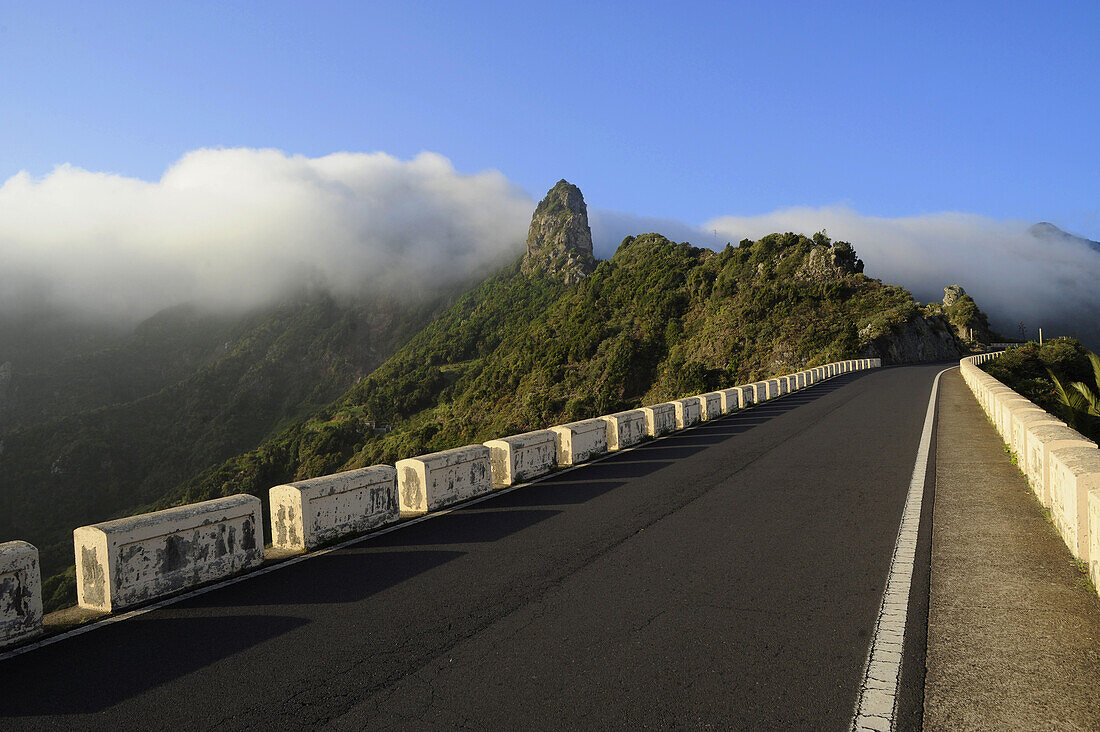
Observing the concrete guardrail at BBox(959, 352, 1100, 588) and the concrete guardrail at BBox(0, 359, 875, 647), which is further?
the concrete guardrail at BBox(959, 352, 1100, 588)

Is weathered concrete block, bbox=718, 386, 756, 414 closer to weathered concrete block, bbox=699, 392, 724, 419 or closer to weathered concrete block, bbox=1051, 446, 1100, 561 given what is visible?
weathered concrete block, bbox=699, 392, 724, 419

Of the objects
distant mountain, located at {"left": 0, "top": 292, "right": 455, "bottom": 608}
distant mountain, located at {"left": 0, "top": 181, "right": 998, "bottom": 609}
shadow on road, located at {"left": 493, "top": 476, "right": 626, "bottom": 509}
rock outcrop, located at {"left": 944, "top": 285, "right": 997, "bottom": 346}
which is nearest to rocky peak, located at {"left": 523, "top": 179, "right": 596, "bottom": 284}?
distant mountain, located at {"left": 0, "top": 181, "right": 998, "bottom": 609}

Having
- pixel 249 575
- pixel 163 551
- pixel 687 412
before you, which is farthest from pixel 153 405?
pixel 163 551

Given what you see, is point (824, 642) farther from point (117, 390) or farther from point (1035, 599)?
point (117, 390)

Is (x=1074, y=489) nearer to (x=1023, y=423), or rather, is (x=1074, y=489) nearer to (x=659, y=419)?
(x=1023, y=423)

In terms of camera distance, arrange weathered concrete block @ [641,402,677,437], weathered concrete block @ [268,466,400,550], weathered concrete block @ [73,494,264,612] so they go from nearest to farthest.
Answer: weathered concrete block @ [73,494,264,612], weathered concrete block @ [268,466,400,550], weathered concrete block @ [641,402,677,437]

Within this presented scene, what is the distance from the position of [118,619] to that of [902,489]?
341 inches

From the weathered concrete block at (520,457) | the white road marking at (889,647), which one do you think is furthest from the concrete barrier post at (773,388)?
the white road marking at (889,647)

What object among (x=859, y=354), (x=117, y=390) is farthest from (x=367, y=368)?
(x=859, y=354)

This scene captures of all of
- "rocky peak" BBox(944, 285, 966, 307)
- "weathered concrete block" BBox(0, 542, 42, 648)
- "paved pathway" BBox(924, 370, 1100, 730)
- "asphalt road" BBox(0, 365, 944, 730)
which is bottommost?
"paved pathway" BBox(924, 370, 1100, 730)

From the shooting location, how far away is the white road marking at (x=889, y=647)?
3187mm

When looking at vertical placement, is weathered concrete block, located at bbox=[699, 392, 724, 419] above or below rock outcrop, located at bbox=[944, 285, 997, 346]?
below

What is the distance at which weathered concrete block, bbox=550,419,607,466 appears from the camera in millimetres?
11461

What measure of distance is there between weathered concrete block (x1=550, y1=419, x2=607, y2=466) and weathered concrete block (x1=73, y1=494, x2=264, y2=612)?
6.01 meters
